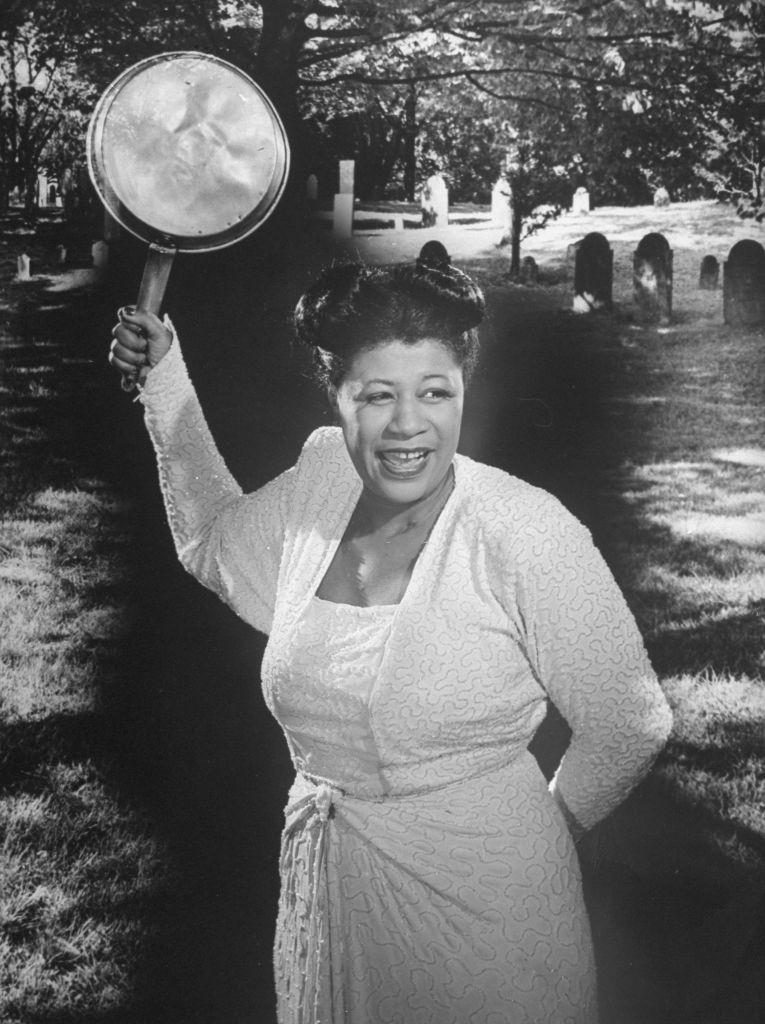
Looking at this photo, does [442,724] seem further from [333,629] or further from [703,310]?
[703,310]

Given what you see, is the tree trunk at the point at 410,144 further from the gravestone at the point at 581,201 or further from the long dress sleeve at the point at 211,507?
the long dress sleeve at the point at 211,507

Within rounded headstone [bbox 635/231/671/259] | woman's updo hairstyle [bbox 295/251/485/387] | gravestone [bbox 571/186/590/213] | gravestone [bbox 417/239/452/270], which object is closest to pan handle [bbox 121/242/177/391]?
woman's updo hairstyle [bbox 295/251/485/387]

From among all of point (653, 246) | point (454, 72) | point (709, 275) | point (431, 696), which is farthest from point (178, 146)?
point (709, 275)

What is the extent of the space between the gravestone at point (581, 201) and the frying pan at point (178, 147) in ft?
2.82

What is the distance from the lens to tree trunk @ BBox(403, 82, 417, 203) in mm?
1869

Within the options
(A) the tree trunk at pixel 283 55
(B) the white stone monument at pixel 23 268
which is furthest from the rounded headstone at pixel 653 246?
(B) the white stone monument at pixel 23 268

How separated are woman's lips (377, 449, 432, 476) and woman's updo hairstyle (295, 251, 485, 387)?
14 centimetres

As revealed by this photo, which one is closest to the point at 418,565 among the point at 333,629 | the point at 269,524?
the point at 333,629

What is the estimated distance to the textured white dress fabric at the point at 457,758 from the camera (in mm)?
1126

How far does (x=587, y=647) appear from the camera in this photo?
3.63ft

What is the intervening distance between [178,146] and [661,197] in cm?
109

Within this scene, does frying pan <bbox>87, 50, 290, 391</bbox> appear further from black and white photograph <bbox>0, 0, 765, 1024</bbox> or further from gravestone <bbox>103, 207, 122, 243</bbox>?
gravestone <bbox>103, 207, 122, 243</bbox>

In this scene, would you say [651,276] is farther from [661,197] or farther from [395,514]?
[395,514]

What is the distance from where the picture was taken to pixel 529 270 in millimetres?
2082
